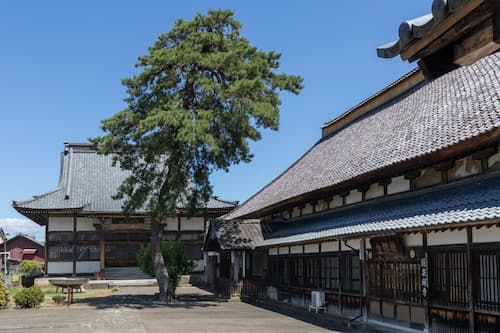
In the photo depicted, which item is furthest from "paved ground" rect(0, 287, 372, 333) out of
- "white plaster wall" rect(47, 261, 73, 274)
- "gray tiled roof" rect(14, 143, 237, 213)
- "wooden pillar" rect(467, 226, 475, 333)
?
"gray tiled roof" rect(14, 143, 237, 213)

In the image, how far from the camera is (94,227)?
117ft

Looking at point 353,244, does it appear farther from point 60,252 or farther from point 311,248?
point 60,252

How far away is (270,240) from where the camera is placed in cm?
2281

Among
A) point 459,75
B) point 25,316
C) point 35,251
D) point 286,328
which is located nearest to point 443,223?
point 286,328

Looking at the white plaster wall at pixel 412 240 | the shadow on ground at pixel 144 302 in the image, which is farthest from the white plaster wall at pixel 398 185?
the shadow on ground at pixel 144 302

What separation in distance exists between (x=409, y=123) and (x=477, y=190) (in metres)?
5.95

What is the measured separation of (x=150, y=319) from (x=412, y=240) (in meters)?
8.73

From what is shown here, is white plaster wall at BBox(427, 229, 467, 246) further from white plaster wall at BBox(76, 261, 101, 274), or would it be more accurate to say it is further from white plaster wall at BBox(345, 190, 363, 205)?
white plaster wall at BBox(76, 261, 101, 274)

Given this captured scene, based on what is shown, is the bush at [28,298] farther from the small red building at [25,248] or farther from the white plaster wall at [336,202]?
the small red building at [25,248]

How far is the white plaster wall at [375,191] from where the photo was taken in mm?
16033

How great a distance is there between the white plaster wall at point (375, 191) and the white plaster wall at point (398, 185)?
0.43m

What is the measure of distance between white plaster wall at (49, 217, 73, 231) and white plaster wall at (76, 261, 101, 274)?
2346 millimetres

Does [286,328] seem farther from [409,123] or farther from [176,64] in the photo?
[176,64]

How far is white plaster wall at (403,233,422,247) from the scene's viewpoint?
13.2m
